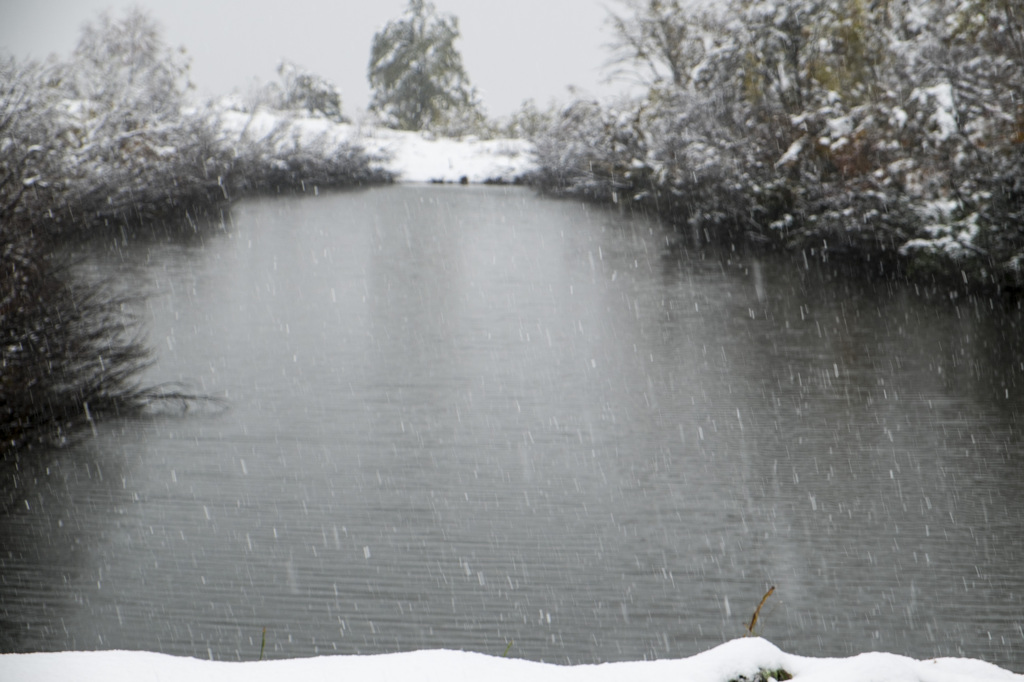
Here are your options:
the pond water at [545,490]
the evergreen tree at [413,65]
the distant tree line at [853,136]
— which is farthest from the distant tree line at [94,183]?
the distant tree line at [853,136]

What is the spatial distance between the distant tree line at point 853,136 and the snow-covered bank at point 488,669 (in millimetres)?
10505

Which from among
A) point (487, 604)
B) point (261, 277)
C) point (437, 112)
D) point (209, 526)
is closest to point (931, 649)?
point (487, 604)

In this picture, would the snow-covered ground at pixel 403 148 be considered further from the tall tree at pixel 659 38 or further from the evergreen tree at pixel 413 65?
the evergreen tree at pixel 413 65

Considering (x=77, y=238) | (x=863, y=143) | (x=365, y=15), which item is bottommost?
(x=77, y=238)

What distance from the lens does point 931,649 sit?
4172 millimetres

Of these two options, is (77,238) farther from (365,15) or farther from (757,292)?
(365,15)

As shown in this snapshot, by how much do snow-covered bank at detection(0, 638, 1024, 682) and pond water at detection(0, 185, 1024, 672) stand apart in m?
1.68

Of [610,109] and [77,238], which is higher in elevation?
[610,109]

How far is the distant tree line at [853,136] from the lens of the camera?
1200cm

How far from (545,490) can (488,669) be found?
358 centimetres

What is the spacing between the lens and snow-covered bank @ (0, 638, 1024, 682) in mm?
2275

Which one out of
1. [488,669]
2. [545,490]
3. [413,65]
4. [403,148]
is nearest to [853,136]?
[545,490]

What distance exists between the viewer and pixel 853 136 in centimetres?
1477

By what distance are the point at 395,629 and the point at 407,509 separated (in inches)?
54.4
